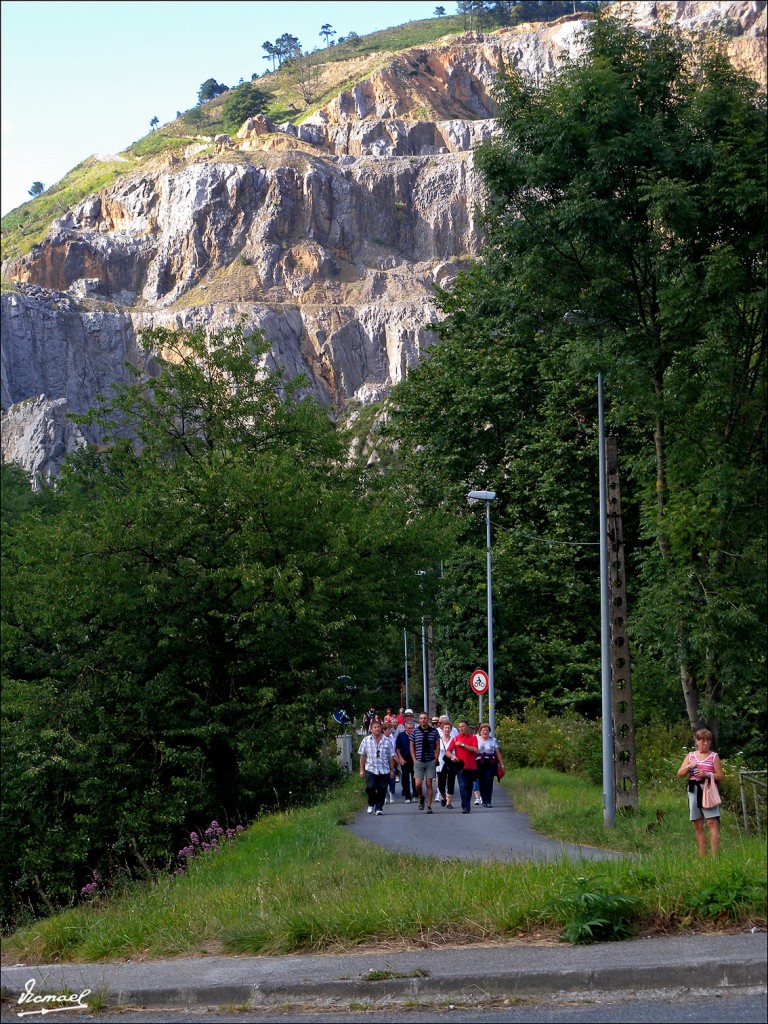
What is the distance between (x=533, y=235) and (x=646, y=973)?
1632cm

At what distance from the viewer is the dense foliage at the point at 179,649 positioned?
20672mm

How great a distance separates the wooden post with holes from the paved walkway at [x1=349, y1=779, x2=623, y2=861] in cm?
148

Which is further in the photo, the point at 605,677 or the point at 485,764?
the point at 485,764

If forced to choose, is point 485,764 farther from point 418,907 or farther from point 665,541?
point 418,907

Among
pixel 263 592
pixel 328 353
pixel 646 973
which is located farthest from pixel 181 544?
pixel 328 353

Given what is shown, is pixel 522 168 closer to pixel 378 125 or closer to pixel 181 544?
pixel 181 544

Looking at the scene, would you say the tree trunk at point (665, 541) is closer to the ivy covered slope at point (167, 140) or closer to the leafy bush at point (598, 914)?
the leafy bush at point (598, 914)

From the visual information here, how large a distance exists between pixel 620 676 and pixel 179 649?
946 cm

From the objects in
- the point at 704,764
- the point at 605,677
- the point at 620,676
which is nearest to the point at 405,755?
A: the point at 605,677

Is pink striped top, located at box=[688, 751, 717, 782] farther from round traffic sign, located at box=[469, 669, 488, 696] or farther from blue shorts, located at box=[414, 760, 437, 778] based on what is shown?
round traffic sign, located at box=[469, 669, 488, 696]

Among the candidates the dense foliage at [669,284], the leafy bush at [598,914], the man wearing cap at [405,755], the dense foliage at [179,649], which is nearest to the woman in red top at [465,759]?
the man wearing cap at [405,755]

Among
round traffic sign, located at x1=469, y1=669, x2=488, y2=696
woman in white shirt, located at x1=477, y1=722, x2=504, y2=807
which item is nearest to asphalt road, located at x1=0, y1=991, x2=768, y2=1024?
woman in white shirt, located at x1=477, y1=722, x2=504, y2=807

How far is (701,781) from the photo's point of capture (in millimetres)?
10570

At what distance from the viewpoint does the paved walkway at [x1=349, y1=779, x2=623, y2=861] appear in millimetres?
13266
